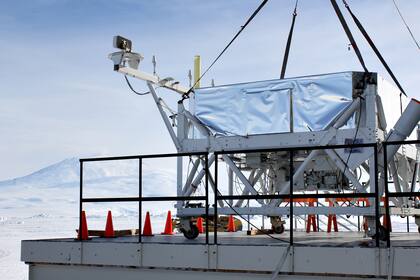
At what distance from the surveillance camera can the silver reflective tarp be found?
1.69 m

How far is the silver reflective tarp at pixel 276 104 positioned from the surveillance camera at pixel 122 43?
169 cm

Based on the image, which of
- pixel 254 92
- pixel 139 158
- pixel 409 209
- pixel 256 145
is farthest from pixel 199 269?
pixel 409 209

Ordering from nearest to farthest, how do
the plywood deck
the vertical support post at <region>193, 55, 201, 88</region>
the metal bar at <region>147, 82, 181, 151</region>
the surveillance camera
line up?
the plywood deck
the metal bar at <region>147, 82, 181, 151</region>
the surveillance camera
the vertical support post at <region>193, 55, 201, 88</region>

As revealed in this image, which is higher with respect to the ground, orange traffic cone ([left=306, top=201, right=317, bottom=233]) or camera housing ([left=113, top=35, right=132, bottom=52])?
camera housing ([left=113, top=35, right=132, bottom=52])

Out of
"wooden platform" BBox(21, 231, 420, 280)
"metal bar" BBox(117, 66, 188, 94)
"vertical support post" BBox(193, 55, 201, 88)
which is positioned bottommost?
"wooden platform" BBox(21, 231, 420, 280)

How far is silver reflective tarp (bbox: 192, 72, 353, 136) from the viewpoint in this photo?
31.2 ft

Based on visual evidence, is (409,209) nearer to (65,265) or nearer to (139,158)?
(139,158)

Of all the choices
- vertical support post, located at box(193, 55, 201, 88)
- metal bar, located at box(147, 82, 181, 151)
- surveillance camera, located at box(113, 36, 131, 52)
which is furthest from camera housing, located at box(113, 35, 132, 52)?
vertical support post, located at box(193, 55, 201, 88)

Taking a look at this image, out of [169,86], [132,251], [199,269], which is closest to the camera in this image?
[199,269]

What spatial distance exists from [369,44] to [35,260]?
654 cm

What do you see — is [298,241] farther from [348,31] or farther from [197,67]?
[197,67]

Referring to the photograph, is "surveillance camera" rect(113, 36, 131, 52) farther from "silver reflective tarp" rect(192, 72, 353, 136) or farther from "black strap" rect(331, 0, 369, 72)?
"black strap" rect(331, 0, 369, 72)

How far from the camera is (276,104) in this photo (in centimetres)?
982

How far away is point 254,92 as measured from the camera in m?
9.98
